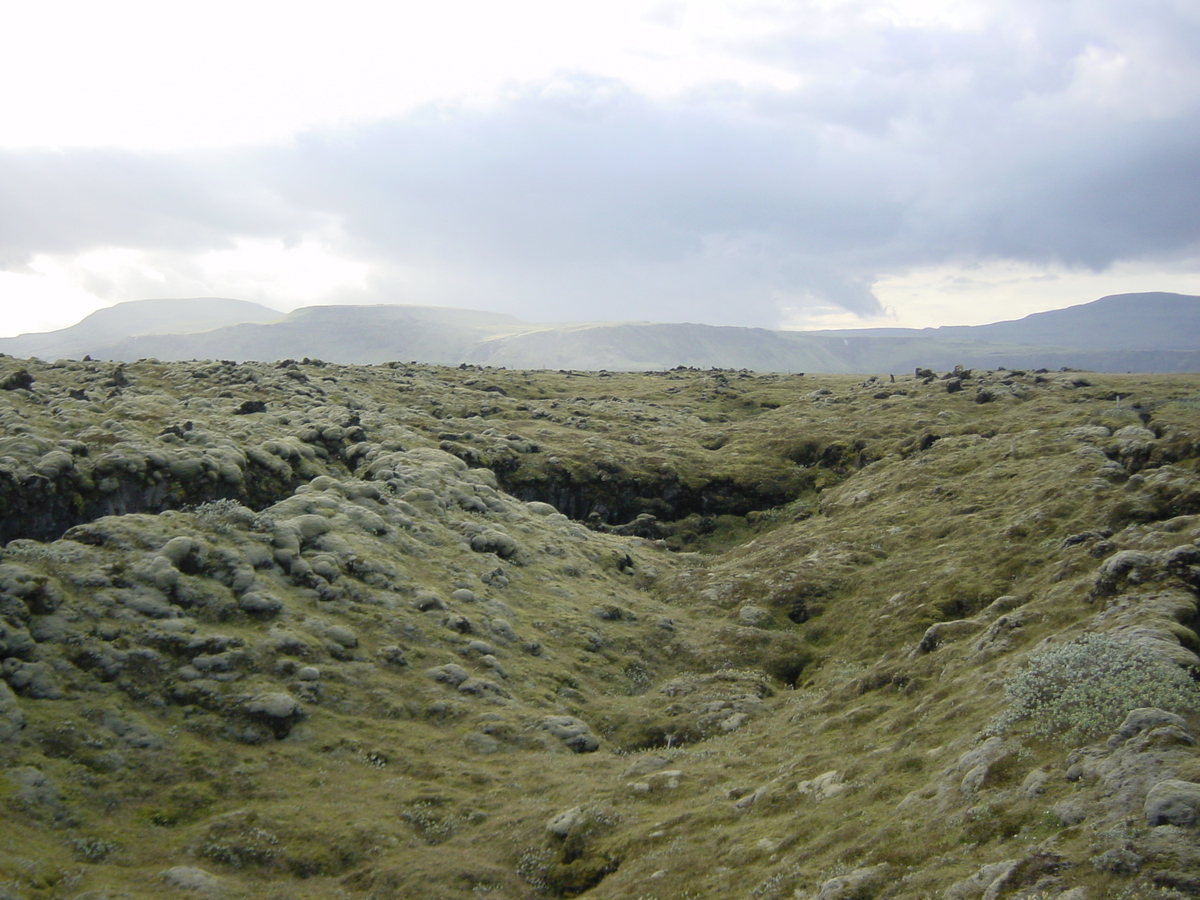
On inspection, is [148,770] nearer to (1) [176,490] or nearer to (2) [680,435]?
(1) [176,490]

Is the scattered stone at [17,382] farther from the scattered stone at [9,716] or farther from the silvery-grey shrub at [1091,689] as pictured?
the silvery-grey shrub at [1091,689]

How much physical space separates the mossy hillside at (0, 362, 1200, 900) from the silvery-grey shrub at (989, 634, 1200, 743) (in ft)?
2.41

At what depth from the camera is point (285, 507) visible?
134 feet

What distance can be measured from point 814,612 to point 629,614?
11.3m

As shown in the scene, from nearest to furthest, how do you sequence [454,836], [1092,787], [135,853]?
[1092,787] → [135,853] → [454,836]

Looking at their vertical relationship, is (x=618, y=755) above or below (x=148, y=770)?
below

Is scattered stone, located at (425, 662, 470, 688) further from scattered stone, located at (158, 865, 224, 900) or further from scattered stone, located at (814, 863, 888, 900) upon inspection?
scattered stone, located at (814, 863, 888, 900)

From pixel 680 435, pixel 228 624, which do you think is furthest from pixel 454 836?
pixel 680 435

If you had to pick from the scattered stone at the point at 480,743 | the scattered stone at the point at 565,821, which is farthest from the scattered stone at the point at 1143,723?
the scattered stone at the point at 480,743

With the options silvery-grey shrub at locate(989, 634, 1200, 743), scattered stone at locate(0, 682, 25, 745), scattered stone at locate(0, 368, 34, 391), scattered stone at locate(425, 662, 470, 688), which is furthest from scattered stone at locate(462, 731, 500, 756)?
scattered stone at locate(0, 368, 34, 391)

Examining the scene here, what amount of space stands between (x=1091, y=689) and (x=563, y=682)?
2338 cm

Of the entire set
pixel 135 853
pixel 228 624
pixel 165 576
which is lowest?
pixel 135 853

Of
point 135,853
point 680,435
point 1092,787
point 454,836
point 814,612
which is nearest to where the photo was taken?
point 1092,787

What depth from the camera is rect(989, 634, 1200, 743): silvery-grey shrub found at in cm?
1736
